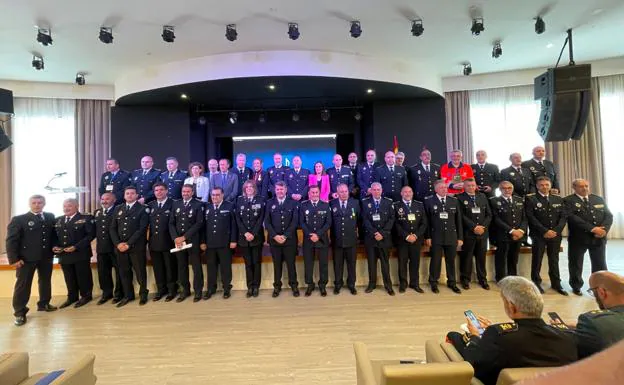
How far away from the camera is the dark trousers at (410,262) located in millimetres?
4492

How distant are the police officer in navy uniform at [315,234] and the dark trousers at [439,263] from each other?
1.47 meters

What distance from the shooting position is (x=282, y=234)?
4.43m

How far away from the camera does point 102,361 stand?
283 centimetres

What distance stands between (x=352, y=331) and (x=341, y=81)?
432cm

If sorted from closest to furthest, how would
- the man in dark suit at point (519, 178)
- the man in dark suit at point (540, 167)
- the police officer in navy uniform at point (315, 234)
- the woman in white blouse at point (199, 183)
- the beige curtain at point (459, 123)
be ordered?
the police officer in navy uniform at point (315, 234) → the man in dark suit at point (519, 178) → the man in dark suit at point (540, 167) → the woman in white blouse at point (199, 183) → the beige curtain at point (459, 123)

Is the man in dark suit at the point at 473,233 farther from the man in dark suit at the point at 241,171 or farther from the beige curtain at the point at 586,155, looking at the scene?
the beige curtain at the point at 586,155

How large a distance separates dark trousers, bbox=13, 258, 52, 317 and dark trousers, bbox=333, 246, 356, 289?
3.73 metres

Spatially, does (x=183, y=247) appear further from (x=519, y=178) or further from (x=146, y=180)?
(x=519, y=178)

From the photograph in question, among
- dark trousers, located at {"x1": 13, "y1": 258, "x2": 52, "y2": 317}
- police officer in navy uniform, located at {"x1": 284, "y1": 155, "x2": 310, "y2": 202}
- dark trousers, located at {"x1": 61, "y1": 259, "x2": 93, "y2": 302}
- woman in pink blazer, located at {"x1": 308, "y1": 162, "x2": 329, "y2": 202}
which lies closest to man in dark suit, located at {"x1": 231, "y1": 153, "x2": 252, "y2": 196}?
police officer in navy uniform, located at {"x1": 284, "y1": 155, "x2": 310, "y2": 202}

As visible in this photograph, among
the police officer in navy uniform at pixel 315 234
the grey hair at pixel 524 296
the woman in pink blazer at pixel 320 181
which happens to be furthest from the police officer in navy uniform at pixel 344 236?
the grey hair at pixel 524 296

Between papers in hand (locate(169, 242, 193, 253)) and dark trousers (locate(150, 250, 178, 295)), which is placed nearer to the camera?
papers in hand (locate(169, 242, 193, 253))

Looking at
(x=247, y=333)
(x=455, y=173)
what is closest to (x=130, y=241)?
(x=247, y=333)

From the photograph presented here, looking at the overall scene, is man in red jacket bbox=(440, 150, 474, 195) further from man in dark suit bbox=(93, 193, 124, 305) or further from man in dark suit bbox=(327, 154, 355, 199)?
man in dark suit bbox=(93, 193, 124, 305)

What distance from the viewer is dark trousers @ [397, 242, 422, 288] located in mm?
4492
